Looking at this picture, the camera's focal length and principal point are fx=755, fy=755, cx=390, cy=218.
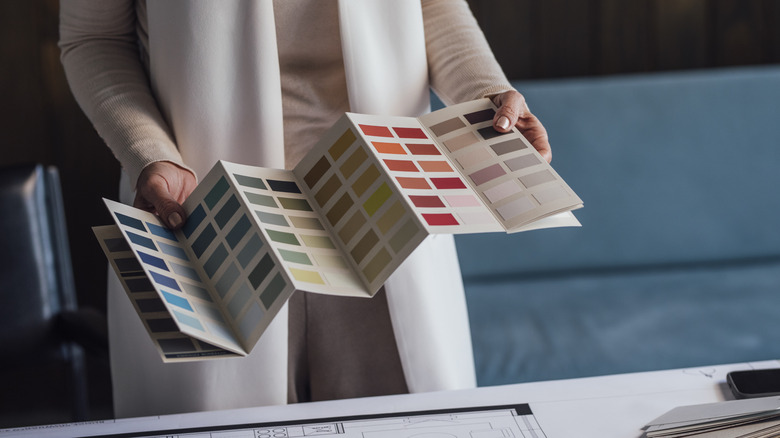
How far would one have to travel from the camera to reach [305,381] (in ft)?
3.15

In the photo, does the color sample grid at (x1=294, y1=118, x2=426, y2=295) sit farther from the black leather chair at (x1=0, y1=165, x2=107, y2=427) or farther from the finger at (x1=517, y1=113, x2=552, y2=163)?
the black leather chair at (x1=0, y1=165, x2=107, y2=427)

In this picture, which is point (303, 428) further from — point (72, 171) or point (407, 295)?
point (72, 171)

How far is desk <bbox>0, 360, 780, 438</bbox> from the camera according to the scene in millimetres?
746

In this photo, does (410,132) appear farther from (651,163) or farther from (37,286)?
(651,163)

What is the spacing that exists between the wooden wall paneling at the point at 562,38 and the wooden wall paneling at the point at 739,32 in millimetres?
335

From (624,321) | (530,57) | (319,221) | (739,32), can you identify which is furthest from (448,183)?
(739,32)

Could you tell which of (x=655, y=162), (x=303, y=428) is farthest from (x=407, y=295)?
(x=655, y=162)

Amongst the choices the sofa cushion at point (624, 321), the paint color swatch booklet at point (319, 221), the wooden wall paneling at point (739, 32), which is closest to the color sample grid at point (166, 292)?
the paint color swatch booklet at point (319, 221)

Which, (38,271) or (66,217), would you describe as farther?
(66,217)

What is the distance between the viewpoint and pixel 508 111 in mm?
750

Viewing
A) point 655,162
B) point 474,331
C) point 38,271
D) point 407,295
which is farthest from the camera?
point 655,162

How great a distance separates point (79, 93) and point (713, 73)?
1.51 m

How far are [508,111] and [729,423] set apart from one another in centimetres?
35

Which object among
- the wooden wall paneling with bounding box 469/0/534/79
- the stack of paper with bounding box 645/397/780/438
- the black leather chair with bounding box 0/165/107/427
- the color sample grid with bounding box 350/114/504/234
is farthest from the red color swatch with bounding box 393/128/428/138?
the wooden wall paneling with bounding box 469/0/534/79
